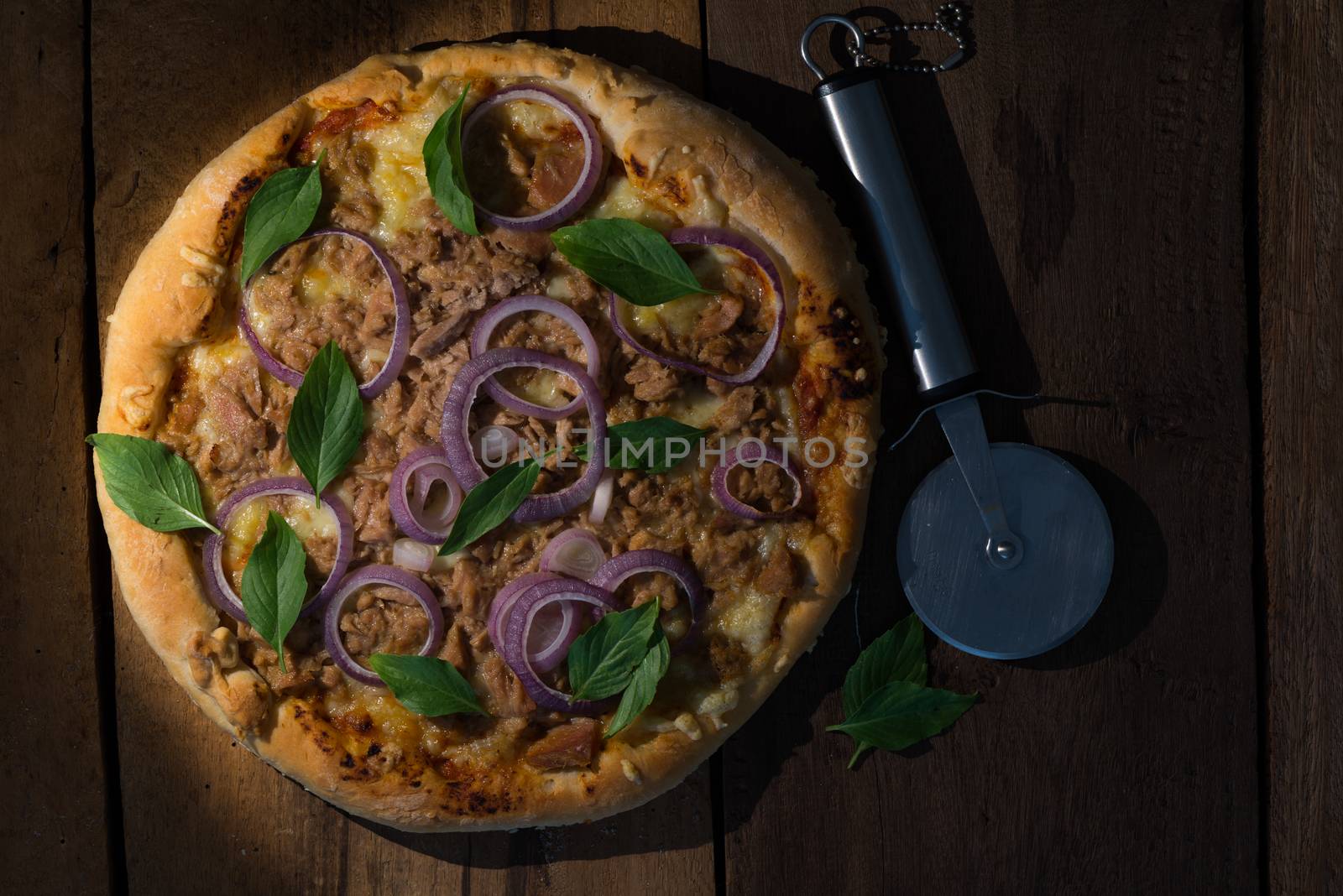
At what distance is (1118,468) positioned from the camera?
10.4ft

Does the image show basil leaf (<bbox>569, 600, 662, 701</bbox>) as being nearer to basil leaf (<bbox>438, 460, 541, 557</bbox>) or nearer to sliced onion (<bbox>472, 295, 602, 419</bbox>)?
basil leaf (<bbox>438, 460, 541, 557</bbox>)

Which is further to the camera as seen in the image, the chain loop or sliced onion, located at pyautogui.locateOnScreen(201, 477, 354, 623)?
the chain loop

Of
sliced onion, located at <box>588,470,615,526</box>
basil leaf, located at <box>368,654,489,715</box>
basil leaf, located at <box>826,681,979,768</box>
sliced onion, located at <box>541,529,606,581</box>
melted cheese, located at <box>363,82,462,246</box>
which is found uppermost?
melted cheese, located at <box>363,82,462,246</box>

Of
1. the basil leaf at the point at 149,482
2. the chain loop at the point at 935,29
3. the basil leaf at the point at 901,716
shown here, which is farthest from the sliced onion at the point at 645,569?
the chain loop at the point at 935,29

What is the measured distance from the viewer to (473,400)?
8.98 feet

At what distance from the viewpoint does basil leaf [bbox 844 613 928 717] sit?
3.07 meters

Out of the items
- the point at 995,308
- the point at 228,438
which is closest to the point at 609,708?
the point at 228,438

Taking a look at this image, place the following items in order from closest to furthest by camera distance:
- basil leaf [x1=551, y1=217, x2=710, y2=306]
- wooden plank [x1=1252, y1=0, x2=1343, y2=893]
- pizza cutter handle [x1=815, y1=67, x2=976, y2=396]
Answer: basil leaf [x1=551, y1=217, x2=710, y2=306] < pizza cutter handle [x1=815, y1=67, x2=976, y2=396] < wooden plank [x1=1252, y1=0, x2=1343, y2=893]

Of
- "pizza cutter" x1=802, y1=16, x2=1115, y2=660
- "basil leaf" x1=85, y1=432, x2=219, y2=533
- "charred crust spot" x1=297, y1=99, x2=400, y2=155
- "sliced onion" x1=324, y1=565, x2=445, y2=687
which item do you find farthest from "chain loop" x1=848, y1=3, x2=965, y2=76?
"basil leaf" x1=85, y1=432, x2=219, y2=533

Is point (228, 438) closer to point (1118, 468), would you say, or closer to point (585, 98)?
point (585, 98)

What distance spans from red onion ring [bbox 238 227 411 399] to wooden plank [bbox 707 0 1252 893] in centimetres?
120

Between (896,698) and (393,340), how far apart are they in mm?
1872

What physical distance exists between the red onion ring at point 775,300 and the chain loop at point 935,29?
84cm

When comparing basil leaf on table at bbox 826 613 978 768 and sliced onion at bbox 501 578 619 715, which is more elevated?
sliced onion at bbox 501 578 619 715
